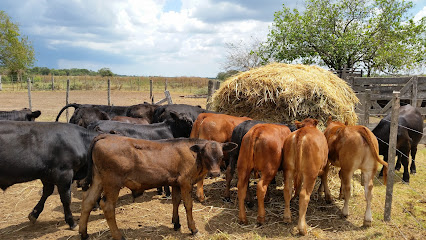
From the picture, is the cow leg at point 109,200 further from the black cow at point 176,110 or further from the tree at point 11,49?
the tree at point 11,49

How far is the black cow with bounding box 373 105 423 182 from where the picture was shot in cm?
735

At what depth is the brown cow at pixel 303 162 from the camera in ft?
15.0

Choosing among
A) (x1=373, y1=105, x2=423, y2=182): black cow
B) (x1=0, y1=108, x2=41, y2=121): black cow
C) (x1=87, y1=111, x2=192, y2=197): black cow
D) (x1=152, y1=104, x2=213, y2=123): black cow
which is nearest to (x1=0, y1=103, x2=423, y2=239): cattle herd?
(x1=87, y1=111, x2=192, y2=197): black cow

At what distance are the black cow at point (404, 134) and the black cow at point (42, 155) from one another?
6340 mm

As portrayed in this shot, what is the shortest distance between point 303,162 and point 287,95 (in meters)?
2.76

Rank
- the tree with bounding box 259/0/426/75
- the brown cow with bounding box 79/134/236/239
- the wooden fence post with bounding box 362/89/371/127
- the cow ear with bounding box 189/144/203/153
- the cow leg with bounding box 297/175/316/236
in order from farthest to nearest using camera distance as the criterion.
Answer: the tree with bounding box 259/0/426/75 → the wooden fence post with bounding box 362/89/371/127 → the cow leg with bounding box 297/175/316/236 → the cow ear with bounding box 189/144/203/153 → the brown cow with bounding box 79/134/236/239

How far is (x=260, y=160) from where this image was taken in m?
4.90

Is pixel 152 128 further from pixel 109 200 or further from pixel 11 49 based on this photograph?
pixel 11 49

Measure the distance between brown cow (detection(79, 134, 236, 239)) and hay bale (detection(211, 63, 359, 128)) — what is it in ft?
9.85

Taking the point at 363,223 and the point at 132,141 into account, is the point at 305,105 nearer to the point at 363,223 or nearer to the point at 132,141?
the point at 363,223

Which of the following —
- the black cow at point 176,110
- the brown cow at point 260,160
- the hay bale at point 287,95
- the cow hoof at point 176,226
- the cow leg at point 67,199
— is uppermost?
the hay bale at point 287,95

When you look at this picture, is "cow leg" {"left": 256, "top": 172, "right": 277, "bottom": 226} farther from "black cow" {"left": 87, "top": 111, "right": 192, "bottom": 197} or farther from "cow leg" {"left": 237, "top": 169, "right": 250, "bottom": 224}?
"black cow" {"left": 87, "top": 111, "right": 192, "bottom": 197}

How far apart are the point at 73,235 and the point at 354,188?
5348mm

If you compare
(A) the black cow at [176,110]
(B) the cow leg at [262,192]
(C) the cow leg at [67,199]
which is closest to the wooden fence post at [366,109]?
(B) the cow leg at [262,192]
